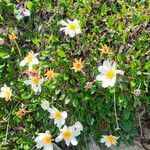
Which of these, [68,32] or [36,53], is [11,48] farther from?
[68,32]

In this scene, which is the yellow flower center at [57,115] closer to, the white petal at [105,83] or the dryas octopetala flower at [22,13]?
the white petal at [105,83]

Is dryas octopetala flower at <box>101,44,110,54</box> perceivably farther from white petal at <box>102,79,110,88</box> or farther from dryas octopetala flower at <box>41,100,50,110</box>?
dryas octopetala flower at <box>41,100,50,110</box>

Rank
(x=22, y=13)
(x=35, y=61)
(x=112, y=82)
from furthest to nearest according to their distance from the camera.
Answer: (x=22, y=13) → (x=35, y=61) → (x=112, y=82)

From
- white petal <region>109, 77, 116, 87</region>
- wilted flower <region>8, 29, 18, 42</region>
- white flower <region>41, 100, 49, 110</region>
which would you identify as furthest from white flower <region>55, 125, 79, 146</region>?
wilted flower <region>8, 29, 18, 42</region>

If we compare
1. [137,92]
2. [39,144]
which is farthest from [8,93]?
[137,92]

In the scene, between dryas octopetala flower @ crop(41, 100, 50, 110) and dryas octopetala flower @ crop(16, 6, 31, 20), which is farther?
dryas octopetala flower @ crop(16, 6, 31, 20)

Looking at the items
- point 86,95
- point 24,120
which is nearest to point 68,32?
point 86,95

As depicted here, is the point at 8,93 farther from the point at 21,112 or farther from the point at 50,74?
the point at 50,74
